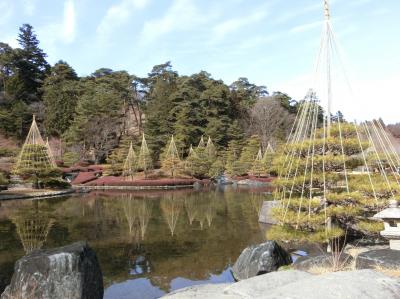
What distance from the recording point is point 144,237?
11055mm

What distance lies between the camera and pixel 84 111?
4303cm

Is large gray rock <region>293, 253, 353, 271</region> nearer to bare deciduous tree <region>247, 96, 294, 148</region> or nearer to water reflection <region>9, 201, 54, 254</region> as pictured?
water reflection <region>9, 201, 54, 254</region>

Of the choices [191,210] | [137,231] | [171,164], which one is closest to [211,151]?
[171,164]

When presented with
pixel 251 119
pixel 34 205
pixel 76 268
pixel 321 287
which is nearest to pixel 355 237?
pixel 321 287

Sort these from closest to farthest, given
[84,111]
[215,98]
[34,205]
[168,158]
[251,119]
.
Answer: [34,205], [168,158], [84,111], [215,98], [251,119]

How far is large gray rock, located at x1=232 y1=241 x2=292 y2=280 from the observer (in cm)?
677

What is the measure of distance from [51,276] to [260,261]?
3.59m

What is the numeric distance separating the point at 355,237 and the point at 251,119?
43439mm

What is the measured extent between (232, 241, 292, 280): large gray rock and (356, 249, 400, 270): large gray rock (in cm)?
184

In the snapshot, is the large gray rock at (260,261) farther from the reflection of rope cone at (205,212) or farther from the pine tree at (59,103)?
the pine tree at (59,103)

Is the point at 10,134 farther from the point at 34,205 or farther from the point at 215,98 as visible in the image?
the point at 34,205

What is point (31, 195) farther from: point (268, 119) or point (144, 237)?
point (268, 119)

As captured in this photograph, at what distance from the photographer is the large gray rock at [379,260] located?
5.02m

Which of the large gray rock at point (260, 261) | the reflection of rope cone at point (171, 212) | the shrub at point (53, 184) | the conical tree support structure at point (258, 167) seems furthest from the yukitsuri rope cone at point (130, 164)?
the large gray rock at point (260, 261)
